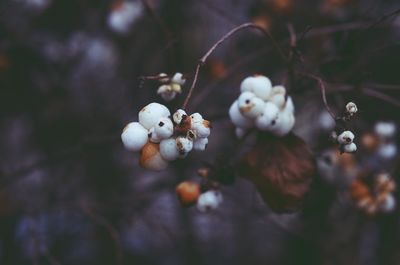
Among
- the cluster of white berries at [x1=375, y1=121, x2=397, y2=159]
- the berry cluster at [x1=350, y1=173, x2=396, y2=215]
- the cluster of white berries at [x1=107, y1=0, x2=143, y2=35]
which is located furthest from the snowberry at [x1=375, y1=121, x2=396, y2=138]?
the cluster of white berries at [x1=107, y1=0, x2=143, y2=35]

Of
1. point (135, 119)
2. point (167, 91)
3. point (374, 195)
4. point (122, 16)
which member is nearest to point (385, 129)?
point (374, 195)

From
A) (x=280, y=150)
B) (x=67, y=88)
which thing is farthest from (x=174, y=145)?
(x=67, y=88)

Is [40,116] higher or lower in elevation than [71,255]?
higher

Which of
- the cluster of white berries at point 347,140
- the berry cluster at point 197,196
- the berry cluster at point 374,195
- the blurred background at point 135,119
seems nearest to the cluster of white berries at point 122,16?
the blurred background at point 135,119

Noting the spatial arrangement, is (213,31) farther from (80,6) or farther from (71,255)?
(71,255)

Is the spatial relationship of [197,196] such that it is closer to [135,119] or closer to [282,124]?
[282,124]

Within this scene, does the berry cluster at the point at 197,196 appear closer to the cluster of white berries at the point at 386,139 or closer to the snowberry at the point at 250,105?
the snowberry at the point at 250,105
